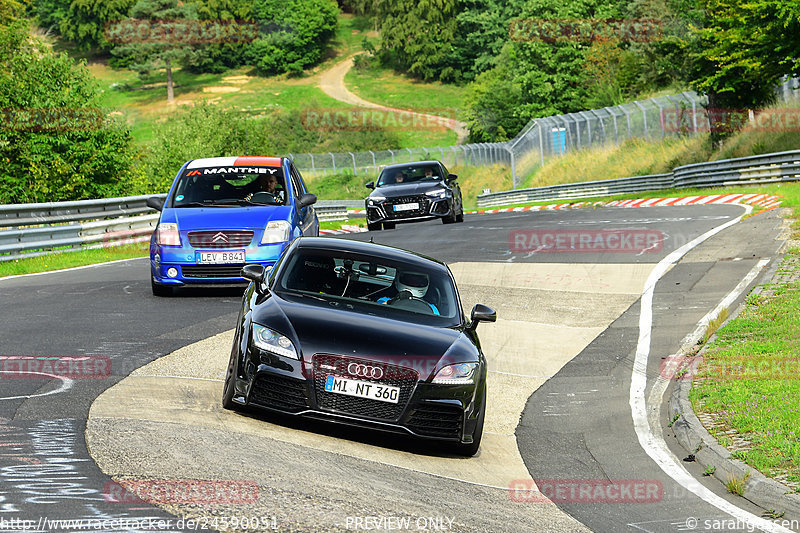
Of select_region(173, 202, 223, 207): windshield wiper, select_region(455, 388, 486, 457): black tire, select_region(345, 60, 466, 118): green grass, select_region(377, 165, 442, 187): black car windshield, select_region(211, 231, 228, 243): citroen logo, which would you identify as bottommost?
select_region(345, 60, 466, 118): green grass

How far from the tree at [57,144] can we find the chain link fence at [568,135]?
12.4 metres

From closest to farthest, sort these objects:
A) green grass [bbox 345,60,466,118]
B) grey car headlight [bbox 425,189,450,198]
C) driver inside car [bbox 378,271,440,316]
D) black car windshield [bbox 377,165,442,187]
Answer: driver inside car [bbox 378,271,440,316]
grey car headlight [bbox 425,189,450,198]
black car windshield [bbox 377,165,442,187]
green grass [bbox 345,60,466,118]

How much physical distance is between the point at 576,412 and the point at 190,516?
17.4 ft

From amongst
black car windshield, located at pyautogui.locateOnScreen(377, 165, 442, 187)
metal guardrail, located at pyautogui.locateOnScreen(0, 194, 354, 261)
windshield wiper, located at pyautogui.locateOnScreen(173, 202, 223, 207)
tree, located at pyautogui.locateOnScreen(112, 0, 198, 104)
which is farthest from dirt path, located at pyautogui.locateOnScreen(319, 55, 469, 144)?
windshield wiper, located at pyautogui.locateOnScreen(173, 202, 223, 207)

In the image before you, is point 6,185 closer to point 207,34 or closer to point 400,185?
point 400,185

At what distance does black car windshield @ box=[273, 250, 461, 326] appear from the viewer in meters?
8.80

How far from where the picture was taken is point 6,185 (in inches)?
1379

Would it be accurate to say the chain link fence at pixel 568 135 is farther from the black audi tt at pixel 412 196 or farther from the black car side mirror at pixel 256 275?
the black car side mirror at pixel 256 275

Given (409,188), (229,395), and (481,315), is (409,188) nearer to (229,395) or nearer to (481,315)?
(481,315)

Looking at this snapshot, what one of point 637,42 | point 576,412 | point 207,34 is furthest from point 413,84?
point 576,412

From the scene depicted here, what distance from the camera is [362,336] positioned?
7.82m

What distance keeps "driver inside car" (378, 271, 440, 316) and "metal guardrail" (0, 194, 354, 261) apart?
1066 centimetres

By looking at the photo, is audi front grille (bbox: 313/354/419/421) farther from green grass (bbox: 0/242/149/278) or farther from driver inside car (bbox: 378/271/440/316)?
green grass (bbox: 0/242/149/278)

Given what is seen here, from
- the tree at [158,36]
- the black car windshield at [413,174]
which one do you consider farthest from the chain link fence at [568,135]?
the tree at [158,36]
